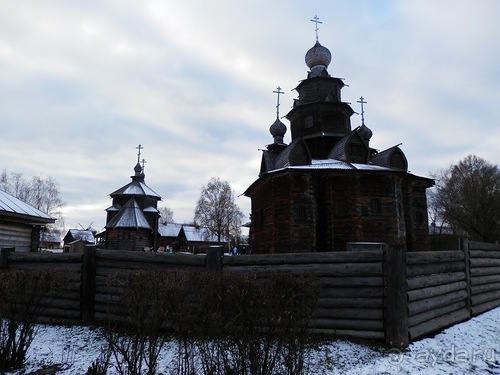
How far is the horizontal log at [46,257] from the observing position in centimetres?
745

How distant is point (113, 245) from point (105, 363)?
3508cm

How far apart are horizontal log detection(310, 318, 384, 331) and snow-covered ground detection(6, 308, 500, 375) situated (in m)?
0.27

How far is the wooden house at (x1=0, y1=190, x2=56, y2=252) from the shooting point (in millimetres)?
13031

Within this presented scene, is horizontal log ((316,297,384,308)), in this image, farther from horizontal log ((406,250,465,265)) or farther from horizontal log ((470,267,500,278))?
horizontal log ((470,267,500,278))

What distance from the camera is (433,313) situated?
6977 mm

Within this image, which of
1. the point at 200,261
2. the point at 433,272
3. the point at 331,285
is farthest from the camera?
the point at 433,272

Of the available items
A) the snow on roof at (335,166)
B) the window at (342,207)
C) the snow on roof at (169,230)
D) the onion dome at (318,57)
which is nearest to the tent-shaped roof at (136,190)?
the snow on roof at (169,230)

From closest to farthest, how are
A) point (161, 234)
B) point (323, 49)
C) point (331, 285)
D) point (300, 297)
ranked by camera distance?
point (300, 297), point (331, 285), point (323, 49), point (161, 234)

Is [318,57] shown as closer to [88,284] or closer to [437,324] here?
[437,324]

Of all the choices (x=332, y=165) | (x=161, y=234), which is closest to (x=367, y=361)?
(x=332, y=165)

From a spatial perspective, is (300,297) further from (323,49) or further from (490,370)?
(323,49)

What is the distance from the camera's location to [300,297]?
4.37 meters

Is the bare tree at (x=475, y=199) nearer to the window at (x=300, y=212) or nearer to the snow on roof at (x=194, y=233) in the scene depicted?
the window at (x=300, y=212)

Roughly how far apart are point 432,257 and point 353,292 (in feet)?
7.80
